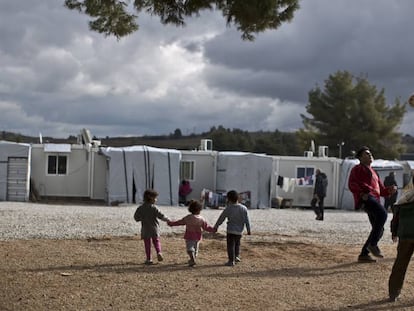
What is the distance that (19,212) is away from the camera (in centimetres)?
1867

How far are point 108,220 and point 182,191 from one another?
9937mm

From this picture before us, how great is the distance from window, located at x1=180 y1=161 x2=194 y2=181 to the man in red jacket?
17.7 metres

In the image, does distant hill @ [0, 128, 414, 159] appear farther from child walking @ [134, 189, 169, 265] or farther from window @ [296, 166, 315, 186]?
child walking @ [134, 189, 169, 265]

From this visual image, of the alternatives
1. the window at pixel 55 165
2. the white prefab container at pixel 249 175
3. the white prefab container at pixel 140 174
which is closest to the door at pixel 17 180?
the window at pixel 55 165

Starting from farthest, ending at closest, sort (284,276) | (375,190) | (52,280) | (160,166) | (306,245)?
(160,166) → (306,245) → (375,190) → (284,276) → (52,280)

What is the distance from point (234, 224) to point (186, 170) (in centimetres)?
1792

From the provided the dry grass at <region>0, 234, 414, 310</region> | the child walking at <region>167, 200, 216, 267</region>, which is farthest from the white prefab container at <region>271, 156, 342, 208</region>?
the child walking at <region>167, 200, 216, 267</region>

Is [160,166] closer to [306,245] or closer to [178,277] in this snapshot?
[306,245]

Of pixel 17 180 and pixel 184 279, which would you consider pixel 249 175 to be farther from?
pixel 184 279

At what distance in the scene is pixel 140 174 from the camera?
83.1 feet

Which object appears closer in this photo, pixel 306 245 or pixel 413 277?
pixel 413 277

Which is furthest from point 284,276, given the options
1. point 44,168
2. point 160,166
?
point 44,168

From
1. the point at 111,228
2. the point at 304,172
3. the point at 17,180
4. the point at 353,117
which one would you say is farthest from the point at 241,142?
the point at 111,228

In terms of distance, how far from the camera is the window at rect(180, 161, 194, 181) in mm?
26992
